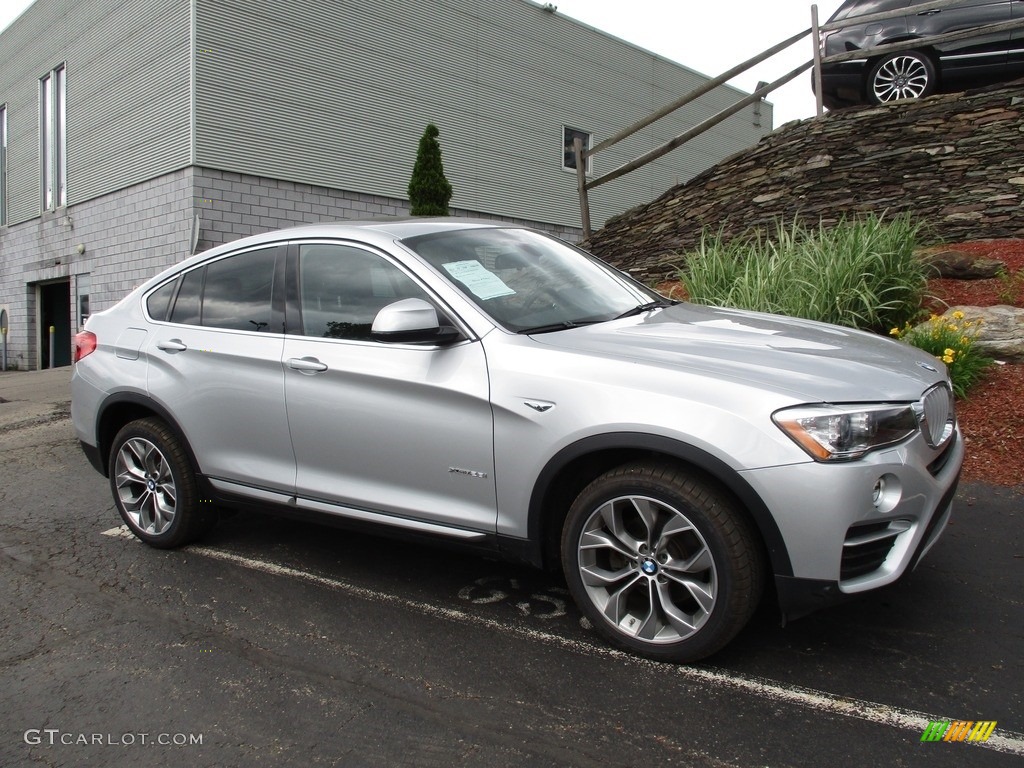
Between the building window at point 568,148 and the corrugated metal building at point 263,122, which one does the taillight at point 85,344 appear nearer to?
the corrugated metal building at point 263,122

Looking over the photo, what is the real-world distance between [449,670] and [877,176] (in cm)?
778

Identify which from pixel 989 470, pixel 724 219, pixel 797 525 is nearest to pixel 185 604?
pixel 797 525

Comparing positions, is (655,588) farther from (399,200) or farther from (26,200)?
(26,200)

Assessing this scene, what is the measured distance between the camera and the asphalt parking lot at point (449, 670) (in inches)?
106

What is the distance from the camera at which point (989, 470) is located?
17.1ft

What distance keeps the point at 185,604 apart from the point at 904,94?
9.16m

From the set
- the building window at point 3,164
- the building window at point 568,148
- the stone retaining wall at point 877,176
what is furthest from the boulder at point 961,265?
the building window at point 3,164

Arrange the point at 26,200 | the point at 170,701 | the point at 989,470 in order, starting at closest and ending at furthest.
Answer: the point at 170,701 → the point at 989,470 → the point at 26,200

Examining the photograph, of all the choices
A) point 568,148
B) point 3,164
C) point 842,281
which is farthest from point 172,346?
point 3,164

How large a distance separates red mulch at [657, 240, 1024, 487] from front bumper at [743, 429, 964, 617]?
8.71 feet

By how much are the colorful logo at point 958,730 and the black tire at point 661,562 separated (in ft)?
2.14

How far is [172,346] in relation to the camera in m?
4.51

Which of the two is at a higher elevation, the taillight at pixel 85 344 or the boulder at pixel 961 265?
the boulder at pixel 961 265
